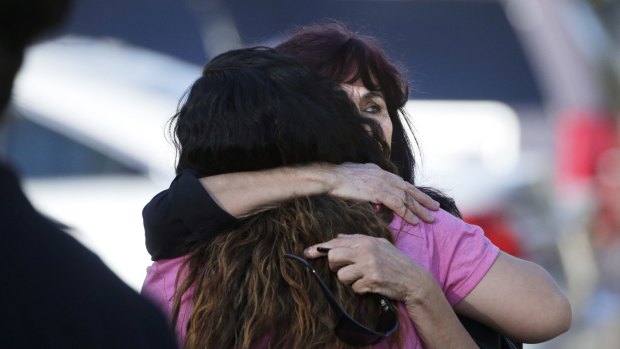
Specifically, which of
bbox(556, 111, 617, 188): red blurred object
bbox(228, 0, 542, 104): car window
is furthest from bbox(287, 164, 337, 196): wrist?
bbox(228, 0, 542, 104): car window

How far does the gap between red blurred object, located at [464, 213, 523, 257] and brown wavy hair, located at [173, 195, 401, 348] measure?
3.28 metres

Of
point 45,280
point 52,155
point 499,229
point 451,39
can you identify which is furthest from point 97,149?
point 451,39

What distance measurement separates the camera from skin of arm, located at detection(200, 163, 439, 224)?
219cm

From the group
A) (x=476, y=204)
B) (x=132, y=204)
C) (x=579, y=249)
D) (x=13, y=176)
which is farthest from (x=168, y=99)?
(x=13, y=176)

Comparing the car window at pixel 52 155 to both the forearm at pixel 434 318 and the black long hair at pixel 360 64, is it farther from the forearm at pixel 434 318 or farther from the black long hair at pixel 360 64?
the forearm at pixel 434 318

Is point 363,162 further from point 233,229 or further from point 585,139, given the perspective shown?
point 585,139

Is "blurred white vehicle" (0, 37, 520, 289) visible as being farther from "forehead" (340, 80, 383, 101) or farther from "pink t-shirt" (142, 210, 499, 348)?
"pink t-shirt" (142, 210, 499, 348)

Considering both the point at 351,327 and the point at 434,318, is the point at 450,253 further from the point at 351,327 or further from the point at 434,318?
the point at 351,327

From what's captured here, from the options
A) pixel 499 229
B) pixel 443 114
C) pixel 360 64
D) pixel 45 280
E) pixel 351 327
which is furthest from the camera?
pixel 443 114

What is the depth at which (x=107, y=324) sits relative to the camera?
133 centimetres

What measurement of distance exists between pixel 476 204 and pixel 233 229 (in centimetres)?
345

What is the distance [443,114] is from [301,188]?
756cm

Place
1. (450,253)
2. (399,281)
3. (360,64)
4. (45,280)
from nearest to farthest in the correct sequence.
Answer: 1. (45,280)
2. (399,281)
3. (450,253)
4. (360,64)

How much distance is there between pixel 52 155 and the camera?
5.66 m
